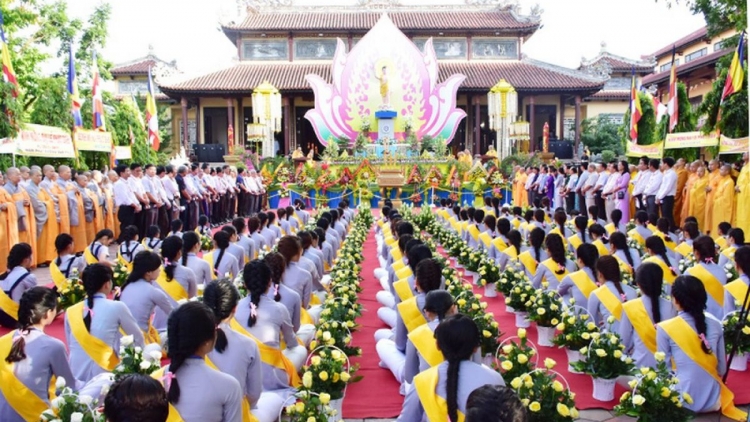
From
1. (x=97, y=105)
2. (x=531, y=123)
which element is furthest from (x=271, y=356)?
(x=531, y=123)

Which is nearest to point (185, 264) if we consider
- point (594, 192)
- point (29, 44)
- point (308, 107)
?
point (594, 192)

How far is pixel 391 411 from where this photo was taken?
4.20m

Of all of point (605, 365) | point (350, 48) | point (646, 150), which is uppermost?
point (350, 48)

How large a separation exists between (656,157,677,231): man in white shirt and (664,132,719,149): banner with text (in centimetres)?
88

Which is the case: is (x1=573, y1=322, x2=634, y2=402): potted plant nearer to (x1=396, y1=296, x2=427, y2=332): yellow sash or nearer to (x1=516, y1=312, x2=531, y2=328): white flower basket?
(x1=396, y1=296, x2=427, y2=332): yellow sash

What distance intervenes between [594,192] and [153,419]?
42.4 ft

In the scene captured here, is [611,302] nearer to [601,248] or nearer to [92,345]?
[601,248]

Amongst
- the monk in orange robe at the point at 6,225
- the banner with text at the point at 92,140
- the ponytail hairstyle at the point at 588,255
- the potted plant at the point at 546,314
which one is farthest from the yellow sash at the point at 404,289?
the banner with text at the point at 92,140

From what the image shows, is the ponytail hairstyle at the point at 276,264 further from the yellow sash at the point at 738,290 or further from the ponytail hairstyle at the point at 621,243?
the yellow sash at the point at 738,290

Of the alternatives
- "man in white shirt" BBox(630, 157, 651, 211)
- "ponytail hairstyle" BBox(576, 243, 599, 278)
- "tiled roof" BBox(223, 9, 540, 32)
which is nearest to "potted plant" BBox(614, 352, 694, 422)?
"ponytail hairstyle" BBox(576, 243, 599, 278)

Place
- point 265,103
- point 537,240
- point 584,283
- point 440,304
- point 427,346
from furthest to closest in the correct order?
point 265,103 → point 537,240 → point 584,283 → point 440,304 → point 427,346

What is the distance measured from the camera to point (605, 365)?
421cm

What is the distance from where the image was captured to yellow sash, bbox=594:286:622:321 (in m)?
4.97

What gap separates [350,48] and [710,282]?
24912 mm
